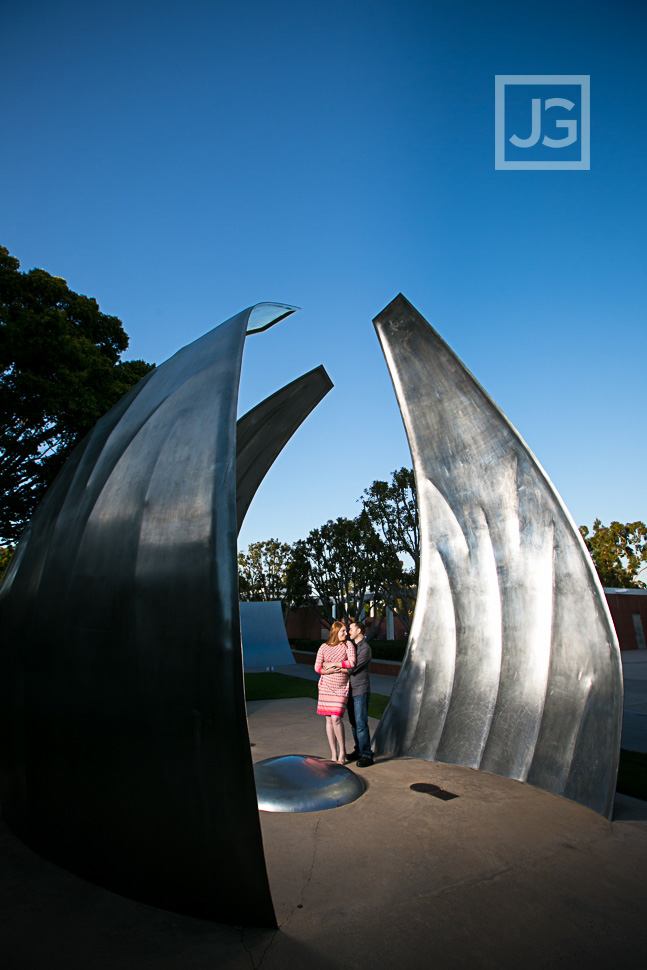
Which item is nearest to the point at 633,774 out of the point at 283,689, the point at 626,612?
the point at 283,689

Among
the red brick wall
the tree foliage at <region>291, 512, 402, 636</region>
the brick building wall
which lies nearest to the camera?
the tree foliage at <region>291, 512, 402, 636</region>

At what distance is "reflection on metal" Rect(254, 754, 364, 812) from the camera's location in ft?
18.2

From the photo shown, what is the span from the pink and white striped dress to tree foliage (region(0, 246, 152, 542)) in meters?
10.00

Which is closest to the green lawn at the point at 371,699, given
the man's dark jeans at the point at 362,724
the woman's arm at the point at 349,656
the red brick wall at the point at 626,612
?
the man's dark jeans at the point at 362,724

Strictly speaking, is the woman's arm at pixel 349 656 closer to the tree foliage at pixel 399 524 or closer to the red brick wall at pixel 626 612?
the tree foliage at pixel 399 524

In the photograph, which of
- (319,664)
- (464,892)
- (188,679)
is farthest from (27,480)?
(464,892)

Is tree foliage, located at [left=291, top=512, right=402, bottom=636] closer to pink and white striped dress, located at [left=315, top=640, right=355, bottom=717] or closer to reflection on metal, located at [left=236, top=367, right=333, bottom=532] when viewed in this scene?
reflection on metal, located at [left=236, top=367, right=333, bottom=532]

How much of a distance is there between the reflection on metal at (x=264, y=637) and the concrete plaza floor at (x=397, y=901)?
592 inches

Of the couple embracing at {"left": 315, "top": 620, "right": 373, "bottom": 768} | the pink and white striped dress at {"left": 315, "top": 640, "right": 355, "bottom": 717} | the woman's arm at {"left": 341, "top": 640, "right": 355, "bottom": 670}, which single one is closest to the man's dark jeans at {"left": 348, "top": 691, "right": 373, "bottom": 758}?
the couple embracing at {"left": 315, "top": 620, "right": 373, "bottom": 768}

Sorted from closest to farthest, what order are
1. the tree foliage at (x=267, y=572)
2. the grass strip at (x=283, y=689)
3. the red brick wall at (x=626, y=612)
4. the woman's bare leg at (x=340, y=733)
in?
the woman's bare leg at (x=340, y=733)
the grass strip at (x=283, y=689)
the red brick wall at (x=626, y=612)
the tree foliage at (x=267, y=572)

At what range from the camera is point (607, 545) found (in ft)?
153

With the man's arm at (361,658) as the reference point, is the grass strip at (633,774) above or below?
below

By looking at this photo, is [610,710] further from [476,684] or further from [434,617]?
[434,617]

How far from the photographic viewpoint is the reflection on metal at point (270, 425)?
31.7ft
